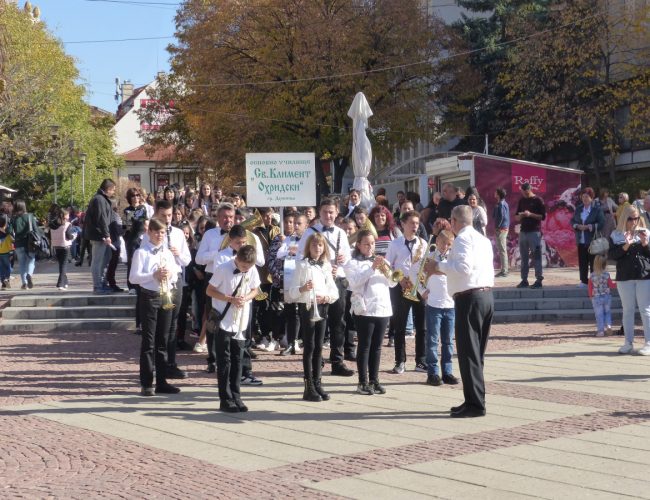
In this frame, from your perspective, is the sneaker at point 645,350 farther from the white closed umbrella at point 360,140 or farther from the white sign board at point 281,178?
the white closed umbrella at point 360,140

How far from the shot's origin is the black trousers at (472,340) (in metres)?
8.91

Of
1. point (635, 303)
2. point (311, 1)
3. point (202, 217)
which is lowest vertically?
point (635, 303)

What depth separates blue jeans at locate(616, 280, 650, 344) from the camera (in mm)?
12578

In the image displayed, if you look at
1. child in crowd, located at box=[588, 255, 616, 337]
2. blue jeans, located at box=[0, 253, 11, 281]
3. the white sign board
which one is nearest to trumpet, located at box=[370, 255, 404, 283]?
child in crowd, located at box=[588, 255, 616, 337]

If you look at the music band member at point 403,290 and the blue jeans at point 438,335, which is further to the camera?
the music band member at point 403,290

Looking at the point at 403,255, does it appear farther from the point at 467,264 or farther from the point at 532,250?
the point at 532,250

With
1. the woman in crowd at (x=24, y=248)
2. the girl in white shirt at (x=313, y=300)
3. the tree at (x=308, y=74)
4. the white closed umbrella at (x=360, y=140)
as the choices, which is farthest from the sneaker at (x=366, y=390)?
the tree at (x=308, y=74)

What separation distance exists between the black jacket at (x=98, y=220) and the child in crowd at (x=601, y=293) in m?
7.78

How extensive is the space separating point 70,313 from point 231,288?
7.53m

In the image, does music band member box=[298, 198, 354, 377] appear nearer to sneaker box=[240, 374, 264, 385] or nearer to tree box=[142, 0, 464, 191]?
sneaker box=[240, 374, 264, 385]

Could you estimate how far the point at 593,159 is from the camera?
1548 inches

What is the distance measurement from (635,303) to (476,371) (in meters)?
4.71

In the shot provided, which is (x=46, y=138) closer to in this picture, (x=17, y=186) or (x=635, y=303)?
(x=17, y=186)

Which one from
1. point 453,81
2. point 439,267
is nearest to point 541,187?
point 439,267
